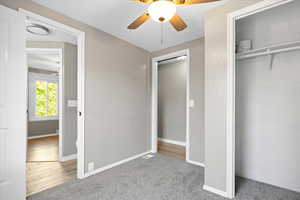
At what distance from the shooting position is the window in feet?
16.3

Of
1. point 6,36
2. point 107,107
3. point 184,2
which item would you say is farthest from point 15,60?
point 184,2

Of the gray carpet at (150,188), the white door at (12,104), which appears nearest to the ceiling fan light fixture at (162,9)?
the white door at (12,104)

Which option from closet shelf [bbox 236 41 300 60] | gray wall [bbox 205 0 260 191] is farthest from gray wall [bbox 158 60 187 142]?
gray wall [bbox 205 0 260 191]

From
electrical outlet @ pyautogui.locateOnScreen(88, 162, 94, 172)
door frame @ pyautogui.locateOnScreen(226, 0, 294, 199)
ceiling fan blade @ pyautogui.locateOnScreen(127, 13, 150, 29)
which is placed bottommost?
electrical outlet @ pyautogui.locateOnScreen(88, 162, 94, 172)

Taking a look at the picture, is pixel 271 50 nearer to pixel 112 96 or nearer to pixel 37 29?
pixel 112 96

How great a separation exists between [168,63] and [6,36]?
12.0 ft

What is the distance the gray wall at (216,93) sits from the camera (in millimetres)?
1811

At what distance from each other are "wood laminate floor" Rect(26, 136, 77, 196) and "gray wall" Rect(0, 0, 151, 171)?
1.62 ft

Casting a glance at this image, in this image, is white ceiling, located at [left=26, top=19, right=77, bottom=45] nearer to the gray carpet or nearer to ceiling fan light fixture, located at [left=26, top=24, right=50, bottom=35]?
ceiling fan light fixture, located at [left=26, top=24, right=50, bottom=35]

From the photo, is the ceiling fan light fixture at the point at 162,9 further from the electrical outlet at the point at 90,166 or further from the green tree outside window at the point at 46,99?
the green tree outside window at the point at 46,99

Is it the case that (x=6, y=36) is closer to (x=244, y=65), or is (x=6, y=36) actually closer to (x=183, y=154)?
(x=244, y=65)

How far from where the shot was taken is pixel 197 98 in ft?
9.09

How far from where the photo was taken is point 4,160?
4.68 ft

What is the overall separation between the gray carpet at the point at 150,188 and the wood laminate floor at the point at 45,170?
20cm
